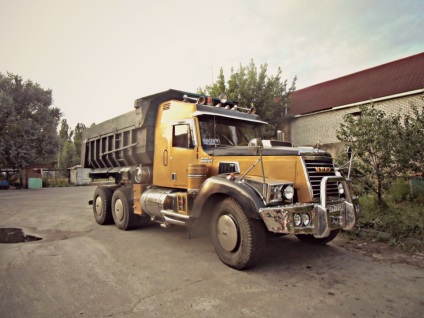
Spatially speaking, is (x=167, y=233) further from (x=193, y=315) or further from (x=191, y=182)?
(x=193, y=315)

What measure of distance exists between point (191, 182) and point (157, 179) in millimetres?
1721

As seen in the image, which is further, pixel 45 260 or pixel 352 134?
pixel 352 134

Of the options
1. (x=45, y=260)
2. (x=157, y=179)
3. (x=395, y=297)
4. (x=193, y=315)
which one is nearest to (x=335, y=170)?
(x=395, y=297)

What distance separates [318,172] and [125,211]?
4840mm

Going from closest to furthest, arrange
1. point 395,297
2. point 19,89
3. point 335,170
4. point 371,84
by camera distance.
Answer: point 395,297 < point 335,170 < point 371,84 < point 19,89

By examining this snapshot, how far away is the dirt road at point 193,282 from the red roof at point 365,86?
10721mm

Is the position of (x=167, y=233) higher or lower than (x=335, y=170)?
lower

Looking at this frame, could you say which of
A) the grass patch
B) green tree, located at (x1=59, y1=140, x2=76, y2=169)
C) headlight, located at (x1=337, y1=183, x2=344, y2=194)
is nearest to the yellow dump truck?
headlight, located at (x1=337, y1=183, x2=344, y2=194)

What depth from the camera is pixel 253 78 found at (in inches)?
657

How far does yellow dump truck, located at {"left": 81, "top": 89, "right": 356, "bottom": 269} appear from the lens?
3.91m

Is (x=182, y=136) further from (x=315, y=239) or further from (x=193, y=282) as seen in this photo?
(x=315, y=239)

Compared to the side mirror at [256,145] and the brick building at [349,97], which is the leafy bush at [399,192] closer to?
the brick building at [349,97]

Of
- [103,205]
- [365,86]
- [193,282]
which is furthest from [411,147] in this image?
[365,86]

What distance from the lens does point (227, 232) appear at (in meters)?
4.25
